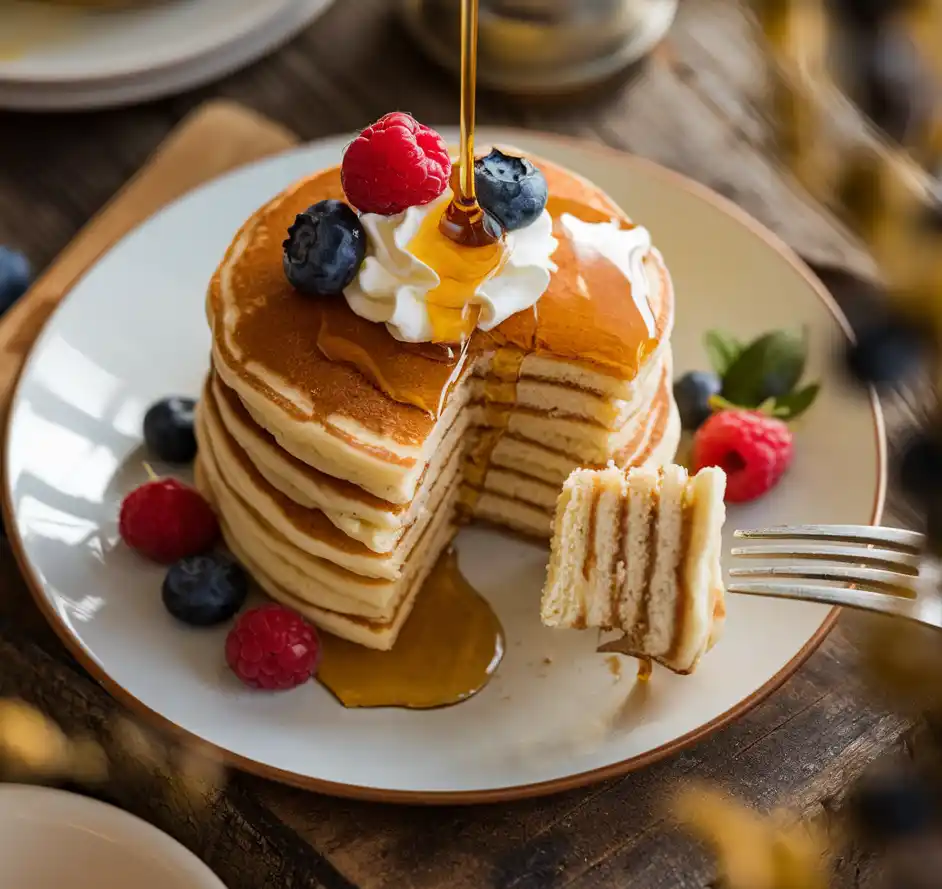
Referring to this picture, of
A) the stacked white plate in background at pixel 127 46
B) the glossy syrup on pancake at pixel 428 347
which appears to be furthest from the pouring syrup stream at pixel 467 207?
the stacked white plate in background at pixel 127 46

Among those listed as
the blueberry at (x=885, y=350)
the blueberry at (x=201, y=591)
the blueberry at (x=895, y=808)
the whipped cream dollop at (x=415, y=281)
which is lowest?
the blueberry at (x=201, y=591)

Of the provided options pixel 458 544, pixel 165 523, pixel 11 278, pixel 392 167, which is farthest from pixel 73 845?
pixel 11 278

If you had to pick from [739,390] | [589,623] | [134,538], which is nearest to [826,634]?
[589,623]

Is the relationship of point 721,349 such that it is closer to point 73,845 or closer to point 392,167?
point 392,167

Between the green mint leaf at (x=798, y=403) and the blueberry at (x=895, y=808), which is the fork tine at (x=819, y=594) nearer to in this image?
the green mint leaf at (x=798, y=403)

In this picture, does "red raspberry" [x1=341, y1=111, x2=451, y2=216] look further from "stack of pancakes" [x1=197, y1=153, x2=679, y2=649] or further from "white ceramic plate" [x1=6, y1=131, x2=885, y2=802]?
"white ceramic plate" [x1=6, y1=131, x2=885, y2=802]
